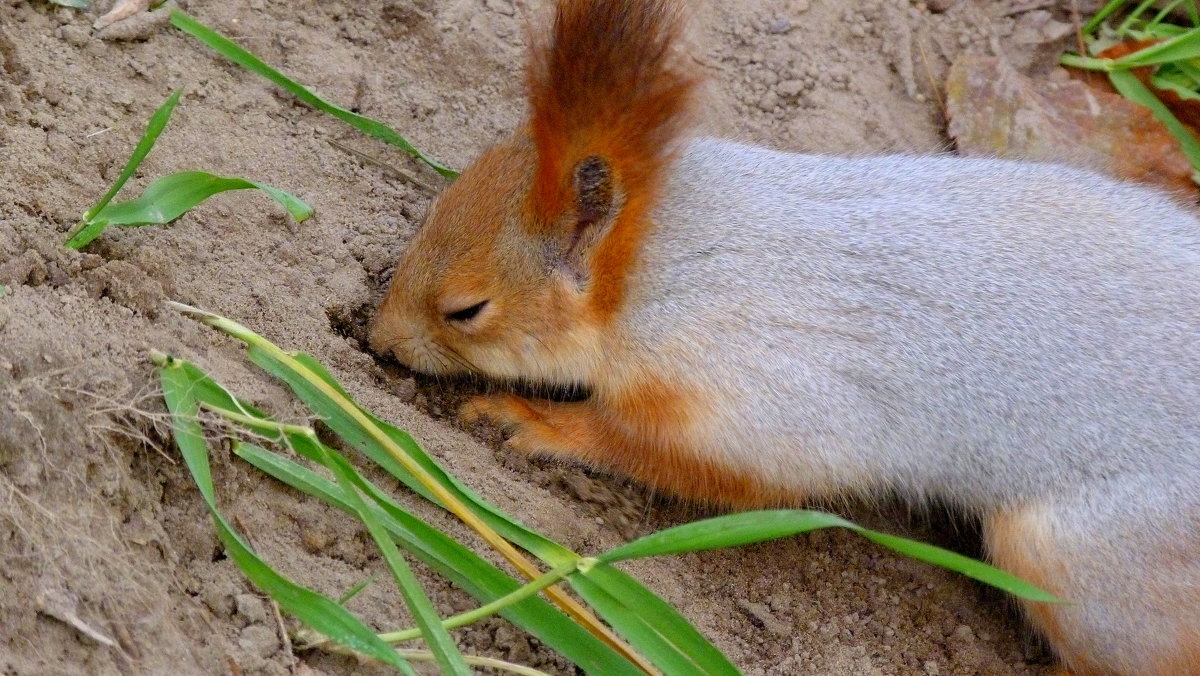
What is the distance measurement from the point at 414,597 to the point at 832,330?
54.8 inches

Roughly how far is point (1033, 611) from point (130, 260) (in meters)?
2.63

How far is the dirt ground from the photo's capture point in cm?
230

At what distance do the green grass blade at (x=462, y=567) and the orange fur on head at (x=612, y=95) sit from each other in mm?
1012

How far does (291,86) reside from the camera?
3.61 m

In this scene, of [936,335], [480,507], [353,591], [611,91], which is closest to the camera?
[353,591]

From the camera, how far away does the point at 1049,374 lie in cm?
304

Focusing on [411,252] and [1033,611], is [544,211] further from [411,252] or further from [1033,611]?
[1033,611]

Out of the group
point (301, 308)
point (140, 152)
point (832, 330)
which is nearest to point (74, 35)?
point (140, 152)

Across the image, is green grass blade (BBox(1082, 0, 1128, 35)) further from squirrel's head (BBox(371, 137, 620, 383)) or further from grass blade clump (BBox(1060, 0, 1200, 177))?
squirrel's head (BBox(371, 137, 620, 383))

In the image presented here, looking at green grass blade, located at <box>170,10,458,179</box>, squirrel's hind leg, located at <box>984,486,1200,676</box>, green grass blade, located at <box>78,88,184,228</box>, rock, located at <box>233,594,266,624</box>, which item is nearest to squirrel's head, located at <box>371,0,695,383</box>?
green grass blade, located at <box>170,10,458,179</box>

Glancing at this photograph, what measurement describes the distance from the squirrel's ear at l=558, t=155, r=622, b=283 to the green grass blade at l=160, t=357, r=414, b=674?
1.09 metres

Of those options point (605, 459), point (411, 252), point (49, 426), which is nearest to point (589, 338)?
point (605, 459)

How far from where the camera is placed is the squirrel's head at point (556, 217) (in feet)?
9.43

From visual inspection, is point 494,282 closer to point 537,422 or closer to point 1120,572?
point 537,422
